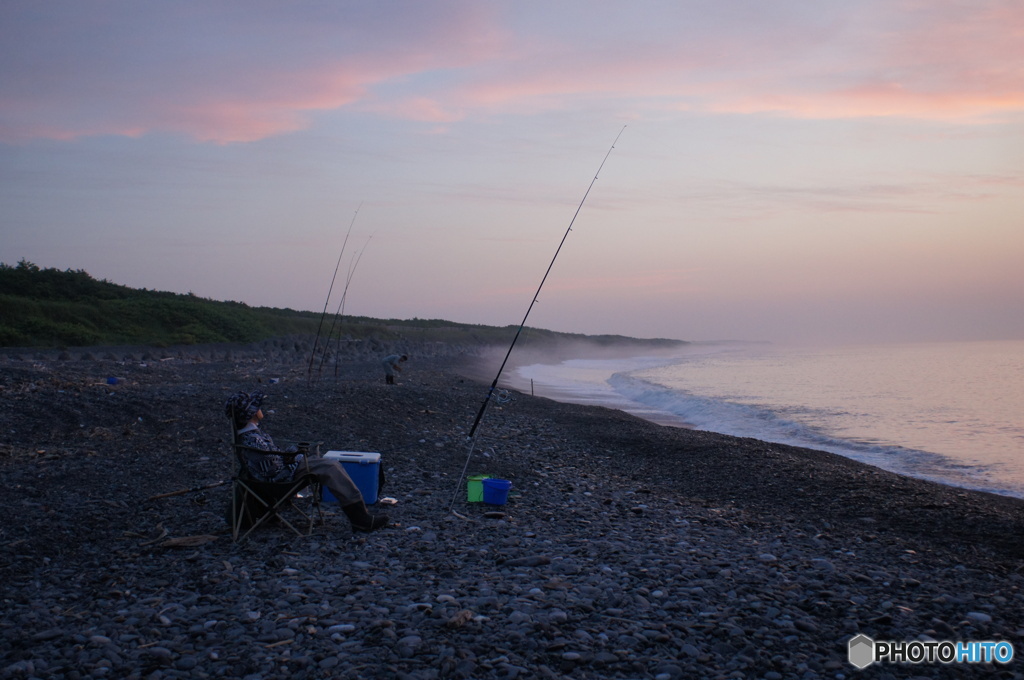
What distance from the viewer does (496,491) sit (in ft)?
23.2

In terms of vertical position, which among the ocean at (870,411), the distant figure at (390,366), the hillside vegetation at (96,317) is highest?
the hillside vegetation at (96,317)

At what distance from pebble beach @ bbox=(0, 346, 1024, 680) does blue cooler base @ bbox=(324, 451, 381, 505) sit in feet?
1.02

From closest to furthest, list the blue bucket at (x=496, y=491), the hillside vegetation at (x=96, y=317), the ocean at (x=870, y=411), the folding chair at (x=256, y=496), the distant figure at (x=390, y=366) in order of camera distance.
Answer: the folding chair at (x=256, y=496), the blue bucket at (x=496, y=491), the ocean at (x=870, y=411), the distant figure at (x=390, y=366), the hillside vegetation at (x=96, y=317)

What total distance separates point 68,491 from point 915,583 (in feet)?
24.1

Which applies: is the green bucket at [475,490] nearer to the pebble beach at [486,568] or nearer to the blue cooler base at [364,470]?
the pebble beach at [486,568]

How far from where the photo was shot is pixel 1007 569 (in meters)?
5.66

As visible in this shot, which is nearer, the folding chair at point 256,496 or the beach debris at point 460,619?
the beach debris at point 460,619

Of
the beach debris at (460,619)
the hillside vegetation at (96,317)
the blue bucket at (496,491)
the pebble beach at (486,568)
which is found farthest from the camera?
the hillside vegetation at (96,317)

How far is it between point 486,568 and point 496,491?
6.44ft

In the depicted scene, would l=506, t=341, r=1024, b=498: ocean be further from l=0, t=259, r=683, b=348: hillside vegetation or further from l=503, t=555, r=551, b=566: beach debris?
l=0, t=259, r=683, b=348: hillside vegetation

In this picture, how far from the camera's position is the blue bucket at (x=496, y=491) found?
704cm

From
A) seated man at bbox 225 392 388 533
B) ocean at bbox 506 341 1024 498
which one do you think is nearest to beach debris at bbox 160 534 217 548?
seated man at bbox 225 392 388 533
